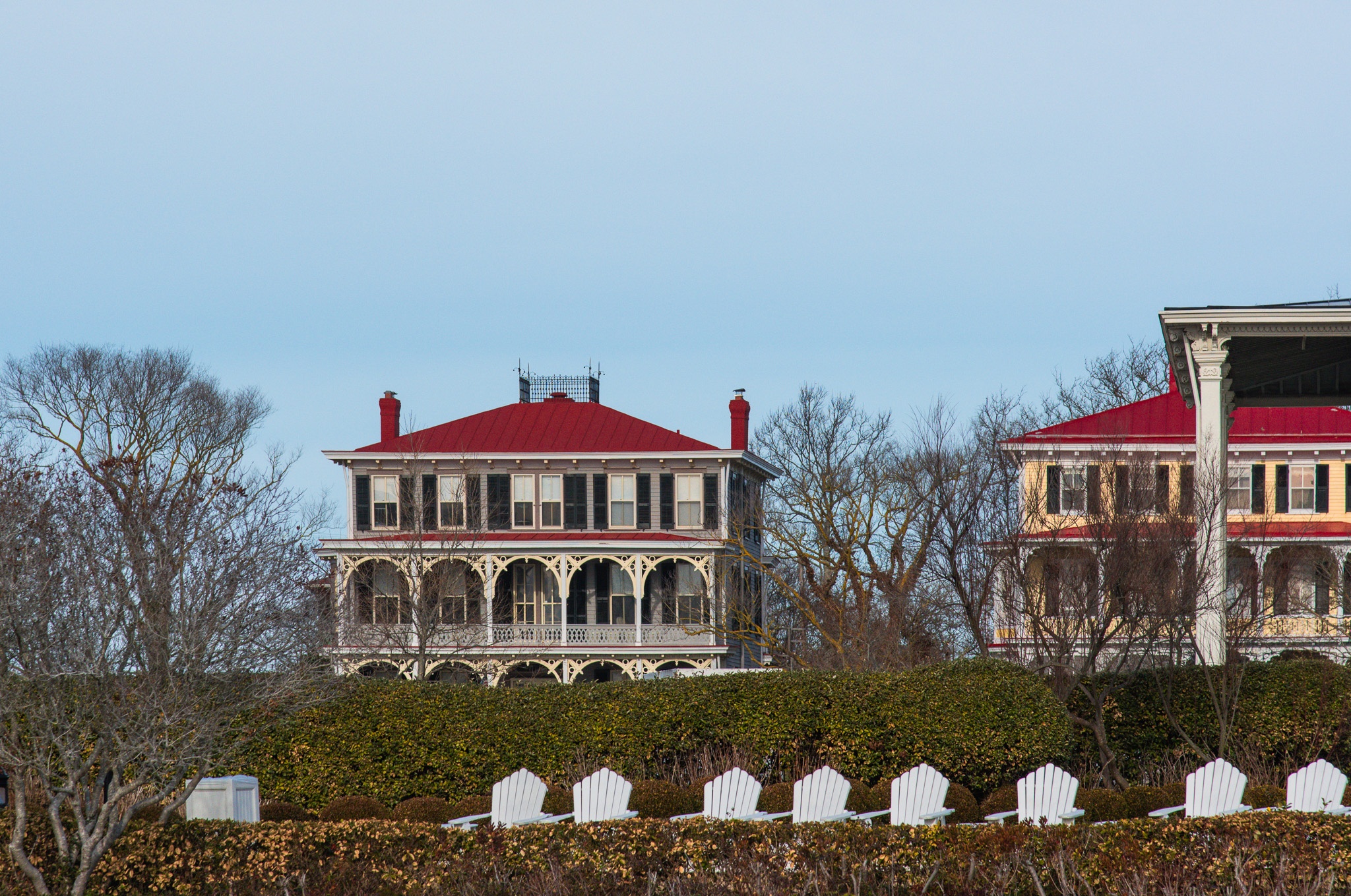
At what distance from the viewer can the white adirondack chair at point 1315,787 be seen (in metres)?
12.3

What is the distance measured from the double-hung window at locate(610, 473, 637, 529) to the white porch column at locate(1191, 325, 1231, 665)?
74.5 ft

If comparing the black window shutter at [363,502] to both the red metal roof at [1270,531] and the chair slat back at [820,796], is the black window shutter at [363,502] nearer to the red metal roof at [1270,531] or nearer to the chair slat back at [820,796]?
the red metal roof at [1270,531]

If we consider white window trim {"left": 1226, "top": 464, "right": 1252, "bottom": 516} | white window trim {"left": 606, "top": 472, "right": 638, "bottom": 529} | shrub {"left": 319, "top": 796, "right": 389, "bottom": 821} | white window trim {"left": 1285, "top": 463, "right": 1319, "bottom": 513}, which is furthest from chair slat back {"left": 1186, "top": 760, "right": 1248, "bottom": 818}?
white window trim {"left": 606, "top": 472, "right": 638, "bottom": 529}

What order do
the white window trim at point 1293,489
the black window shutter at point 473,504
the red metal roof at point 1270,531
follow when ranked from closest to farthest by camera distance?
the red metal roof at point 1270,531
the white window trim at point 1293,489
the black window shutter at point 473,504

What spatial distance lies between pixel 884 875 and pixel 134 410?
37.9 meters

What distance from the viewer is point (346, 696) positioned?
15.5 metres

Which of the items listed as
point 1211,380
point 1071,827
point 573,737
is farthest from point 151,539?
point 1211,380

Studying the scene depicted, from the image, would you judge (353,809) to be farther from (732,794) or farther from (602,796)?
(732,794)

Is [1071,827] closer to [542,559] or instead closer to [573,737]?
[573,737]

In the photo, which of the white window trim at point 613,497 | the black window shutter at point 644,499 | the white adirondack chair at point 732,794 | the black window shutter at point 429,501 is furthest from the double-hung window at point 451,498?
the white adirondack chair at point 732,794

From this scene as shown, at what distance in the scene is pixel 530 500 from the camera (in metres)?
39.5

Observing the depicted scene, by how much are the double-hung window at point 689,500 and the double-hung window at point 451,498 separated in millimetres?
5654

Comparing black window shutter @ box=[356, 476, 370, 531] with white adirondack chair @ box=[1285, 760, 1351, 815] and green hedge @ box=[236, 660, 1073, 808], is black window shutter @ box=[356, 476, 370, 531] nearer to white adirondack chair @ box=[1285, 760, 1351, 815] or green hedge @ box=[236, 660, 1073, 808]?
green hedge @ box=[236, 660, 1073, 808]

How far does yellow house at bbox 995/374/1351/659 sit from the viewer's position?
697 inches
